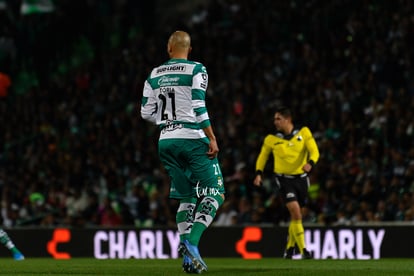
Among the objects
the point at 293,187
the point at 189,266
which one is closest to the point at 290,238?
the point at 293,187

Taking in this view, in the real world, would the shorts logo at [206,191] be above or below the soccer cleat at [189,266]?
above

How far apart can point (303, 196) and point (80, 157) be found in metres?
11.1

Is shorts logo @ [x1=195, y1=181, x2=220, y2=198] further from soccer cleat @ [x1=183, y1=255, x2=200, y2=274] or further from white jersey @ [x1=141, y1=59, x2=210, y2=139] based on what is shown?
soccer cleat @ [x1=183, y1=255, x2=200, y2=274]

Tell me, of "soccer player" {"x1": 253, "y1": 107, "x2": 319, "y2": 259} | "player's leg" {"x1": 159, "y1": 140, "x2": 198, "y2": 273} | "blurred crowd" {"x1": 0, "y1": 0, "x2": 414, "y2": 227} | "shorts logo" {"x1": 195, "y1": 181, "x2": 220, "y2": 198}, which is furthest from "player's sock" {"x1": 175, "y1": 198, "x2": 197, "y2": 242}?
"blurred crowd" {"x1": 0, "y1": 0, "x2": 414, "y2": 227}

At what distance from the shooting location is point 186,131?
1063 cm

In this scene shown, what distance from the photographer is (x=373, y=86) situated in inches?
856

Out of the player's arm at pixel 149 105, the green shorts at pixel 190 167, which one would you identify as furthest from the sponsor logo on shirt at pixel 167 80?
the green shorts at pixel 190 167

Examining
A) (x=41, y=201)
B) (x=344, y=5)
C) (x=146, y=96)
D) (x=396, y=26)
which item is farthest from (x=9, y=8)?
(x=146, y=96)

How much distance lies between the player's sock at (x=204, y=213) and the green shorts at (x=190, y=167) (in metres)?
0.07

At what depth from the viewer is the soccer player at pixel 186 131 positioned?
10516 mm

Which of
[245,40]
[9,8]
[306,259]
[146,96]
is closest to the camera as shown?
[146,96]

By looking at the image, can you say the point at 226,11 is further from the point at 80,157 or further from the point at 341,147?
the point at 341,147

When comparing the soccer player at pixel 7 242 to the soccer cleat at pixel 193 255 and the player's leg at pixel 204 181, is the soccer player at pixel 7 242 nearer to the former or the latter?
the player's leg at pixel 204 181

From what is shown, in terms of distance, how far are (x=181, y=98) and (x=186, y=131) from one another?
0.34 m
